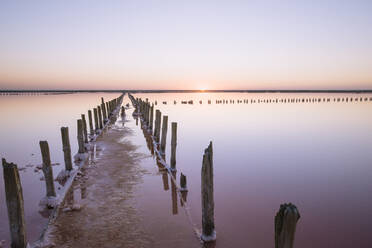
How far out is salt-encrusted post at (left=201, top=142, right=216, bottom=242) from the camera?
531cm

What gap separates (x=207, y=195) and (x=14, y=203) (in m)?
3.70

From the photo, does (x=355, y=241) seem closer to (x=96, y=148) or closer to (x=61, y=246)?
(x=61, y=246)

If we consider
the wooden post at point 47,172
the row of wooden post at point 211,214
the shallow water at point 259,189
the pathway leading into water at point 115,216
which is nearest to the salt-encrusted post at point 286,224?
the row of wooden post at point 211,214

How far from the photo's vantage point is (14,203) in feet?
15.7

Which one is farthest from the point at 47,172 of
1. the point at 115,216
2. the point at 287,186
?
the point at 287,186

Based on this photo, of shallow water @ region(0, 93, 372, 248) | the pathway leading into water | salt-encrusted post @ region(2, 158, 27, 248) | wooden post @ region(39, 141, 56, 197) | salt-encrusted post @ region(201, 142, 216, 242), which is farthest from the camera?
wooden post @ region(39, 141, 56, 197)

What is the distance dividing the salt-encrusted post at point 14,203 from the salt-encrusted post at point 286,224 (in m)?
4.52

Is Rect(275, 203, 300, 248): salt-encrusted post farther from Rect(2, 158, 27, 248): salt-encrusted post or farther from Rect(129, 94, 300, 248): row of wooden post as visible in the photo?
Rect(2, 158, 27, 248): salt-encrusted post

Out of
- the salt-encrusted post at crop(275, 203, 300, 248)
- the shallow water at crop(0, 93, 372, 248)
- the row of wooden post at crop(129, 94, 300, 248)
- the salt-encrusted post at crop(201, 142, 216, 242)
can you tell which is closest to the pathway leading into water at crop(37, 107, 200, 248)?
the shallow water at crop(0, 93, 372, 248)

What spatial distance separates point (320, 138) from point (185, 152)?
11818mm

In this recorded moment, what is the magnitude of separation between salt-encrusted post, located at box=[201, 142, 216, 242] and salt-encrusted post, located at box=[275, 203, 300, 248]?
7.25 ft

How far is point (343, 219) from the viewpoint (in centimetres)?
775

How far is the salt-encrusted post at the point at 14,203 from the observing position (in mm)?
4711

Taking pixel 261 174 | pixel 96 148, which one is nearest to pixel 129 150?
pixel 96 148
